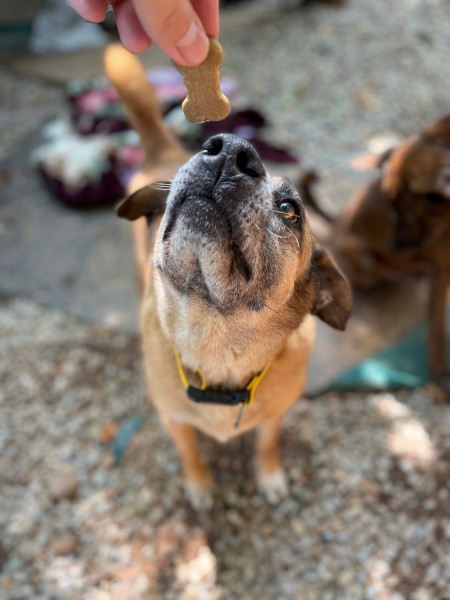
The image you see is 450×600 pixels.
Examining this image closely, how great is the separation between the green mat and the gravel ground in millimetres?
84

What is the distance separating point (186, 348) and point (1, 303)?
7.55 feet

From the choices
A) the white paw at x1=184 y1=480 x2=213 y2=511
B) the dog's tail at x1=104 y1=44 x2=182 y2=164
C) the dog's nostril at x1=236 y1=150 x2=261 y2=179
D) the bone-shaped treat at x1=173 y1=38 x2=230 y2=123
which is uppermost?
the bone-shaped treat at x1=173 y1=38 x2=230 y2=123

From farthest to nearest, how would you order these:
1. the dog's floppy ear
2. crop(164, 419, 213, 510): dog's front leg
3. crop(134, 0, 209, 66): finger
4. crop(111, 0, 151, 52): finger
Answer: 1. the dog's floppy ear
2. crop(164, 419, 213, 510): dog's front leg
3. crop(111, 0, 151, 52): finger
4. crop(134, 0, 209, 66): finger

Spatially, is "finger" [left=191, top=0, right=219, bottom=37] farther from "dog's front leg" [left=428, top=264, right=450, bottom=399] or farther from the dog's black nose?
"dog's front leg" [left=428, top=264, right=450, bottom=399]

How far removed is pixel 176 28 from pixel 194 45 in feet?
0.22

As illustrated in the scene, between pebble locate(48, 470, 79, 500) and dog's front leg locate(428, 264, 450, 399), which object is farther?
dog's front leg locate(428, 264, 450, 399)

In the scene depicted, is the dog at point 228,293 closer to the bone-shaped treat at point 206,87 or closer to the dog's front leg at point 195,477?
the dog's front leg at point 195,477

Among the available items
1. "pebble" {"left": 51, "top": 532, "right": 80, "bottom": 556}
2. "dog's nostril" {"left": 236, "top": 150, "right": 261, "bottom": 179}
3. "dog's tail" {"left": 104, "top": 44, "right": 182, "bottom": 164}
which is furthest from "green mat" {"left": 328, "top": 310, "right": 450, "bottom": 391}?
"dog's nostril" {"left": 236, "top": 150, "right": 261, "bottom": 179}

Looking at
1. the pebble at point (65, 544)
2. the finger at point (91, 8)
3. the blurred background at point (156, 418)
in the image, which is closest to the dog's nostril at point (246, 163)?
the finger at point (91, 8)

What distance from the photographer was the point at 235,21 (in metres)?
6.46

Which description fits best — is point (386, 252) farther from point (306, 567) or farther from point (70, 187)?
point (70, 187)

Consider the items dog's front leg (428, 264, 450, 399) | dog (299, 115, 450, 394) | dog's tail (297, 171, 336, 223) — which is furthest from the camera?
dog's tail (297, 171, 336, 223)

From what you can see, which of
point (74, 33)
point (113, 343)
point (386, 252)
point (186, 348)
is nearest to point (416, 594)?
point (186, 348)

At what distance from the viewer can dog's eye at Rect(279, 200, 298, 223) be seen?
1.68m
